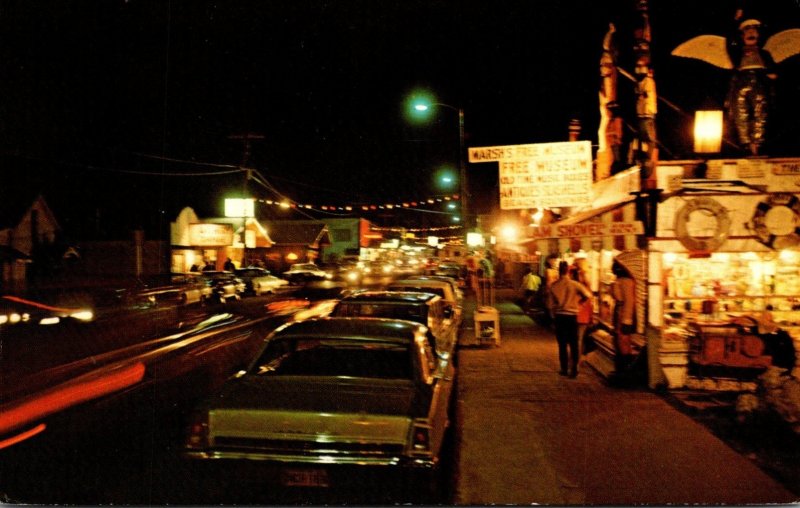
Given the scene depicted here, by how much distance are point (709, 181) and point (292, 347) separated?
22.5 feet

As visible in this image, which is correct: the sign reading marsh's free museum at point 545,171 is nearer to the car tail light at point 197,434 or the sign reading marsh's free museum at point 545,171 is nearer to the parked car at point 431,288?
the parked car at point 431,288

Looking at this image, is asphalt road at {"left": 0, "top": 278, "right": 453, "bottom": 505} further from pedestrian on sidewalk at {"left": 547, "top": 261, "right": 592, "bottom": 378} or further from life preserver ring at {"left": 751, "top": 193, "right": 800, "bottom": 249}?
life preserver ring at {"left": 751, "top": 193, "right": 800, "bottom": 249}

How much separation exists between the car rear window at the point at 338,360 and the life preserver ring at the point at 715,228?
551cm

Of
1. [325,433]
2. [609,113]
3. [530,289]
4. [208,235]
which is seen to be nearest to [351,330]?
[325,433]

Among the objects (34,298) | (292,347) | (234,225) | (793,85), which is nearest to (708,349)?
(793,85)

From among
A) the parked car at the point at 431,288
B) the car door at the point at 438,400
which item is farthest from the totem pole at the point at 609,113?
the car door at the point at 438,400

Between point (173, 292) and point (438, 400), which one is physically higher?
point (438, 400)

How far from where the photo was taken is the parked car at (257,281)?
103 ft

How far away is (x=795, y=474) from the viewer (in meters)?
5.82

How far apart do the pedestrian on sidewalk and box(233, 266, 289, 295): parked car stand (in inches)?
916

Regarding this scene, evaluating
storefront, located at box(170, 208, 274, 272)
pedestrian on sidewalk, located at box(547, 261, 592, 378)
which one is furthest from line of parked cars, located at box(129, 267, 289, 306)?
pedestrian on sidewalk, located at box(547, 261, 592, 378)

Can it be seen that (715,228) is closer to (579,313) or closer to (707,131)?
(707,131)

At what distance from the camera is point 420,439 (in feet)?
14.2

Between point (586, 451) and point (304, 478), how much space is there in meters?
3.51
